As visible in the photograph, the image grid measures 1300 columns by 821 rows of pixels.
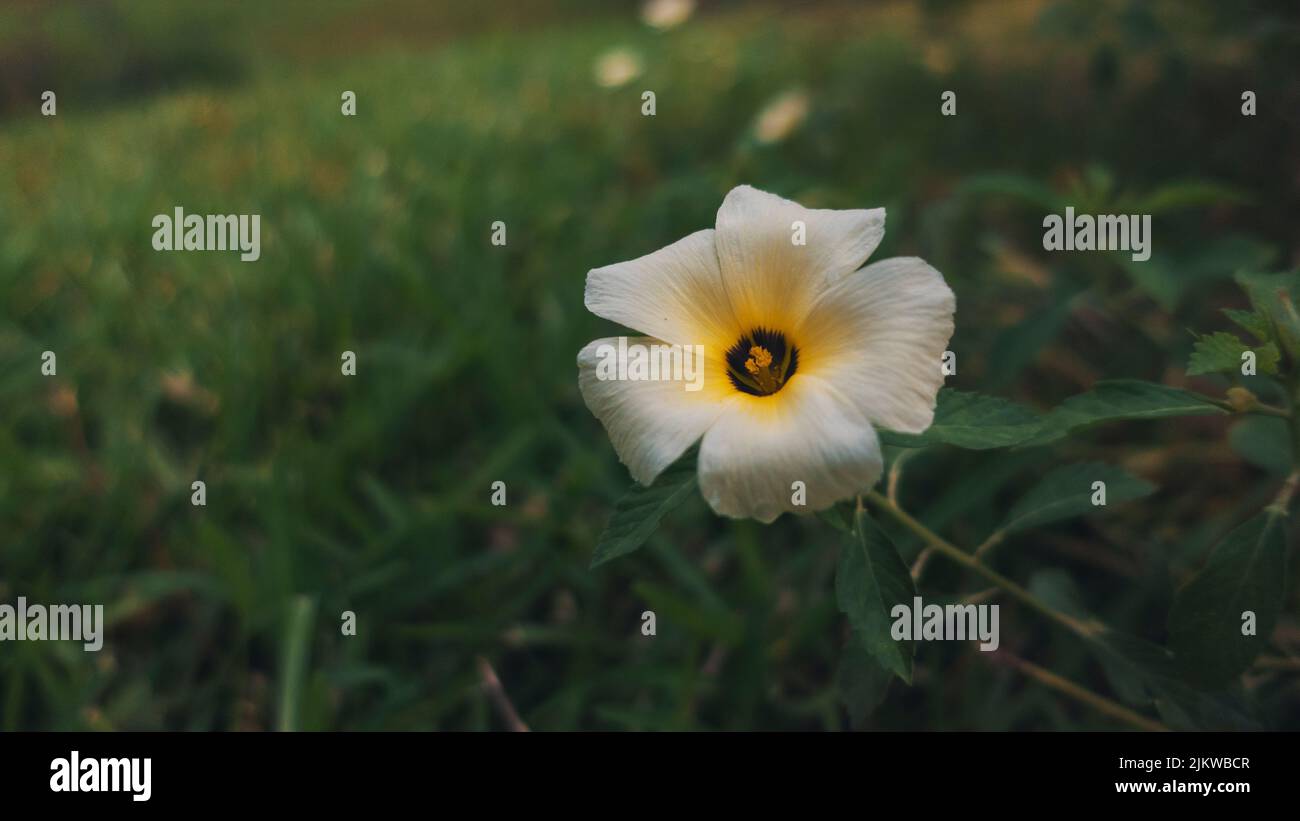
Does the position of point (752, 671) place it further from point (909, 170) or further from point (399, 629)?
point (909, 170)

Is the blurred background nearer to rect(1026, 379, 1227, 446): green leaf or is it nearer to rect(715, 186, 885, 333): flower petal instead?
rect(1026, 379, 1227, 446): green leaf

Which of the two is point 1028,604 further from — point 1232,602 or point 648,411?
point 648,411

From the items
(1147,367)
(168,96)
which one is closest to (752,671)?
(1147,367)

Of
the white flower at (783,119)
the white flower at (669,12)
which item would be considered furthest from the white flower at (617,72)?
the white flower at (783,119)

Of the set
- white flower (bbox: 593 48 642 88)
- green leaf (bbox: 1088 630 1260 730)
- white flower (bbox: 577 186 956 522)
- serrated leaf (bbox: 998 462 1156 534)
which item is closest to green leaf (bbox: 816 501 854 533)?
white flower (bbox: 577 186 956 522)

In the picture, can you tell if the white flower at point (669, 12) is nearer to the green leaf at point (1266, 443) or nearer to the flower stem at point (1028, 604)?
the green leaf at point (1266, 443)
